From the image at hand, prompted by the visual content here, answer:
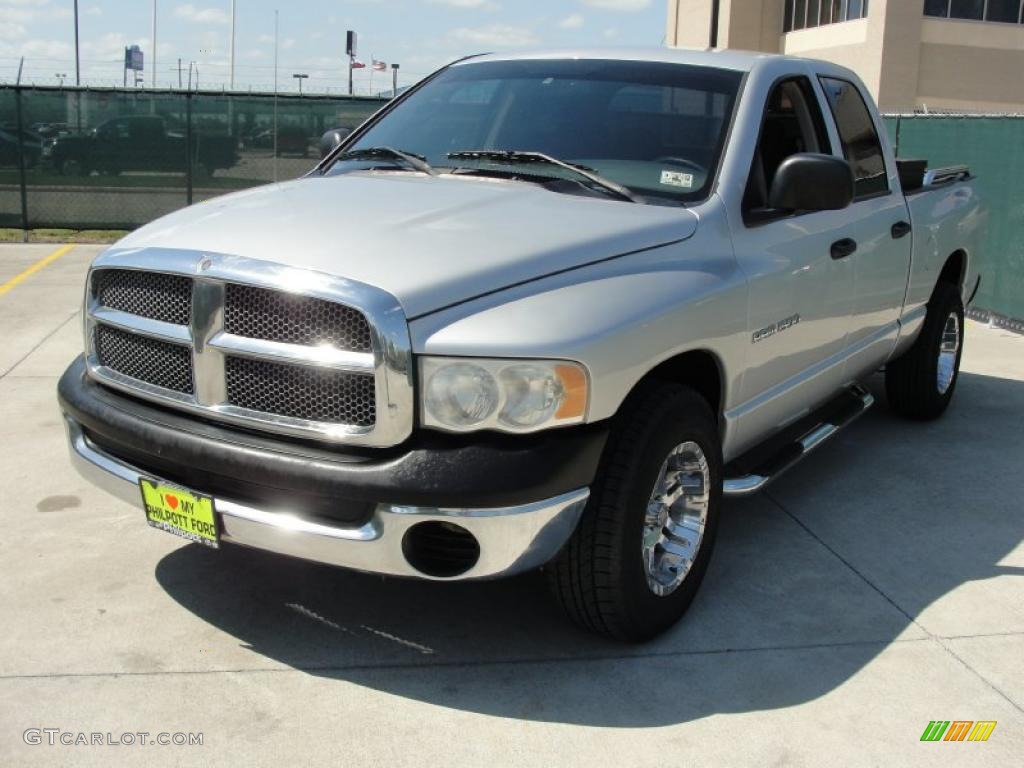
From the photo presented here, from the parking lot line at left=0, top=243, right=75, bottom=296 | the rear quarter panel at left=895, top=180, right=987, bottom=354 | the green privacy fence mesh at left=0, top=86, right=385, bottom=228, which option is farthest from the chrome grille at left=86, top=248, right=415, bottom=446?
the green privacy fence mesh at left=0, top=86, right=385, bottom=228

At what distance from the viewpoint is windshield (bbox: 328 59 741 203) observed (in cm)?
413

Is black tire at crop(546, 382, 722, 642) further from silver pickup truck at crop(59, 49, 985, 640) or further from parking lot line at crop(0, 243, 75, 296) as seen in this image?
parking lot line at crop(0, 243, 75, 296)

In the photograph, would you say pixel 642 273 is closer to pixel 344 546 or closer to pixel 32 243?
pixel 344 546

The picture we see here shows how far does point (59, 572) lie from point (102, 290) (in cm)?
114

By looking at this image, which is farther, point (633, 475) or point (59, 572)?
point (59, 572)

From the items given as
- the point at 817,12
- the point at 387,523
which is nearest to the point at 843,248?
the point at 387,523

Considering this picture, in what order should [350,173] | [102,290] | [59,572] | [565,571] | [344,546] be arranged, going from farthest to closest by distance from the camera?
[350,173], [59,572], [102,290], [565,571], [344,546]

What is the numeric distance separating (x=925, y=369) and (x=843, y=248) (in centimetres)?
190

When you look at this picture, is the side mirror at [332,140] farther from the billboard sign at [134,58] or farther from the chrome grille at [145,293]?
the billboard sign at [134,58]

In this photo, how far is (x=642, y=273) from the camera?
352 cm

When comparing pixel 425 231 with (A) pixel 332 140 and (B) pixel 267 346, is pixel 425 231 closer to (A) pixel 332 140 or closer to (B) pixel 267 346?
(B) pixel 267 346

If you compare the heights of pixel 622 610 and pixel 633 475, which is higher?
pixel 633 475

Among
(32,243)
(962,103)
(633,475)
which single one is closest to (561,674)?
(633,475)

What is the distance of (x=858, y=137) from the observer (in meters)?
5.28
